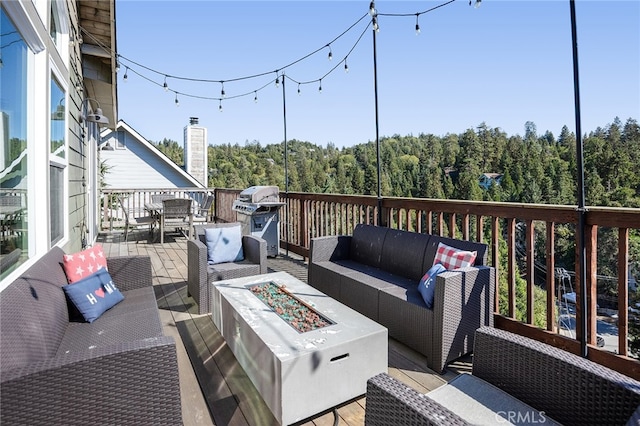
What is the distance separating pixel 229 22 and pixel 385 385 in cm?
875

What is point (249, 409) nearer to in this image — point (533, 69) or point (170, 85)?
point (170, 85)

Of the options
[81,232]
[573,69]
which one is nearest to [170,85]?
[81,232]

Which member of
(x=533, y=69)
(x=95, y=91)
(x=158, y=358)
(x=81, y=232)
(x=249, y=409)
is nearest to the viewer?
(x=158, y=358)

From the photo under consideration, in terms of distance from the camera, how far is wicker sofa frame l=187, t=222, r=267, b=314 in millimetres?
3566

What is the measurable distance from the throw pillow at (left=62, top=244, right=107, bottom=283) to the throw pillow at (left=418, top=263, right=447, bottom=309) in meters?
2.44

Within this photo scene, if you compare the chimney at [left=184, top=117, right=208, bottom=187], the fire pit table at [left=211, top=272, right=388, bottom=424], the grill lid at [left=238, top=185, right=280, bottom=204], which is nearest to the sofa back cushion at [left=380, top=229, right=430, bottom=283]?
the fire pit table at [left=211, top=272, right=388, bottom=424]

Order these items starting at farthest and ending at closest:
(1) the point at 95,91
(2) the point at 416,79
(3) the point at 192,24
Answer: (2) the point at 416,79 < (3) the point at 192,24 < (1) the point at 95,91

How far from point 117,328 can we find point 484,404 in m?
2.06

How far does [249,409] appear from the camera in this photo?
81.7 inches

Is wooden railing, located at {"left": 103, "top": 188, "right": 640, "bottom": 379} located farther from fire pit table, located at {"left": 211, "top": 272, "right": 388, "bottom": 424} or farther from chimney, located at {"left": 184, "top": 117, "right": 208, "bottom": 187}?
chimney, located at {"left": 184, "top": 117, "right": 208, "bottom": 187}

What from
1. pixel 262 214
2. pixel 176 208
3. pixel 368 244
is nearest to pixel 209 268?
pixel 368 244

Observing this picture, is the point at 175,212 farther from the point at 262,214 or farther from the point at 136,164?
the point at 136,164

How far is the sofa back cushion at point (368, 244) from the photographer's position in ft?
12.5

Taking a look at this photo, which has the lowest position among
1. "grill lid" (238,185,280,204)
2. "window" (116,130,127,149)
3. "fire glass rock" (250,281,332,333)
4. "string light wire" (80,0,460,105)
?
"fire glass rock" (250,281,332,333)
